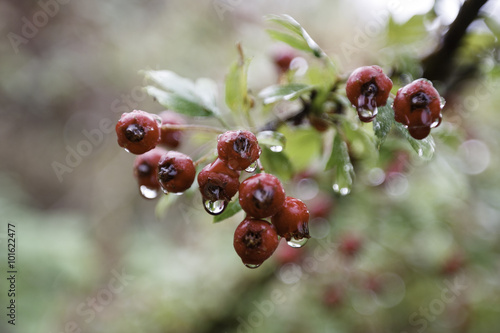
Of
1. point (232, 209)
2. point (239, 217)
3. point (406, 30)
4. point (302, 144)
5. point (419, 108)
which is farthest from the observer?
point (239, 217)

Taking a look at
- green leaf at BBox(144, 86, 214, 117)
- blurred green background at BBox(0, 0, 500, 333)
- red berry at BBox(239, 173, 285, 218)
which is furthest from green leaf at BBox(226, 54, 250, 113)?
red berry at BBox(239, 173, 285, 218)

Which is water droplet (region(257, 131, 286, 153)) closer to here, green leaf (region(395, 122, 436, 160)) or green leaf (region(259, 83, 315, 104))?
green leaf (region(259, 83, 315, 104))

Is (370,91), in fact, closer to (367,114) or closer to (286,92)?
(367,114)

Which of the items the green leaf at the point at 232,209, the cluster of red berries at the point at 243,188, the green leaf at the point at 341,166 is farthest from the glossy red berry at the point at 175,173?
the green leaf at the point at 341,166

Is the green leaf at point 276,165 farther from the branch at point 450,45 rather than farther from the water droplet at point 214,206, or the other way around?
the branch at point 450,45

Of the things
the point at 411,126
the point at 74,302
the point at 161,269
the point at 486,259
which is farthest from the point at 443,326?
the point at 74,302

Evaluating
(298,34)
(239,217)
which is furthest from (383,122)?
(239,217)
